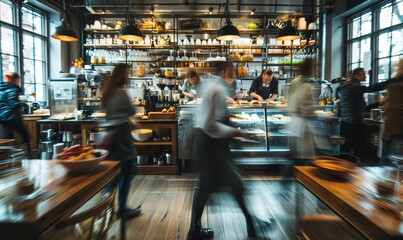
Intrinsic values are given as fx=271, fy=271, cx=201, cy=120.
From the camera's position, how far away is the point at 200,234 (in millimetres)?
2555

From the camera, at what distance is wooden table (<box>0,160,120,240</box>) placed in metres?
1.02

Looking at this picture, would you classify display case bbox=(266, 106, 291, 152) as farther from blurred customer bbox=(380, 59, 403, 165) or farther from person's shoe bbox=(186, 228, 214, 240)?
person's shoe bbox=(186, 228, 214, 240)

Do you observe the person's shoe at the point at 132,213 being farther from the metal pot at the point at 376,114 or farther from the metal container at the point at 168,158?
the metal pot at the point at 376,114

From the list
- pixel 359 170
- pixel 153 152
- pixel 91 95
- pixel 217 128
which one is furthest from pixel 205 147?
pixel 91 95

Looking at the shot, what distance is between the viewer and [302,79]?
9.29 ft

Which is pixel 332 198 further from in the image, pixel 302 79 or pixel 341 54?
pixel 341 54

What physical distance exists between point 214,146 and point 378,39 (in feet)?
19.2

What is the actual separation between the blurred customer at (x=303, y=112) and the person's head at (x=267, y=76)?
231 centimetres

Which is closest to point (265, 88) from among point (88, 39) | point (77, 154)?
point (77, 154)

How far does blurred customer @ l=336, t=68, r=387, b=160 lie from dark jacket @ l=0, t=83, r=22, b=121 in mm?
5541

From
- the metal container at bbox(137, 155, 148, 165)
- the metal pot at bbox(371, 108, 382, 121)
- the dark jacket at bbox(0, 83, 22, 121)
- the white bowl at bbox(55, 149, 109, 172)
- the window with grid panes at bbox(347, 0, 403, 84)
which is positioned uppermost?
the window with grid panes at bbox(347, 0, 403, 84)

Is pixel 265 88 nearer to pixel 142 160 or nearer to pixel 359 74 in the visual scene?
pixel 359 74

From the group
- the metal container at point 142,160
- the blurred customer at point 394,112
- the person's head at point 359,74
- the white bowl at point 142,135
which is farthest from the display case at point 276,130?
the metal container at point 142,160

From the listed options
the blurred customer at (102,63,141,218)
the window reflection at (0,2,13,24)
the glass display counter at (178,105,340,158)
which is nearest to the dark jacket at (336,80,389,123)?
the glass display counter at (178,105,340,158)
